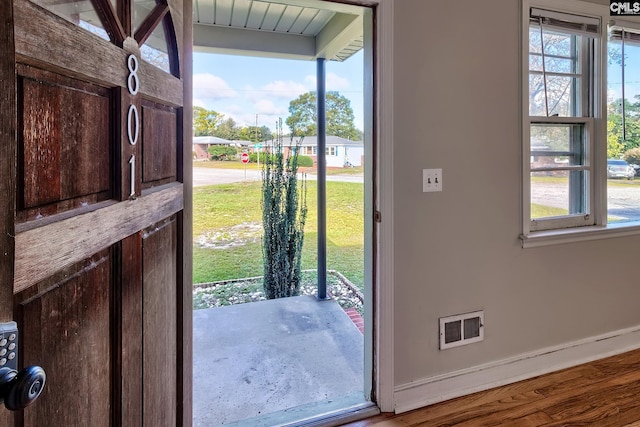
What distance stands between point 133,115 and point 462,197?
1603 mm

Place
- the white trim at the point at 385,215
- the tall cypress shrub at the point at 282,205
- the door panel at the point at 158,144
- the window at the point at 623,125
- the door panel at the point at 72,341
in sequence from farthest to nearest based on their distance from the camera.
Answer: the tall cypress shrub at the point at 282,205 < the window at the point at 623,125 < the white trim at the point at 385,215 < the door panel at the point at 158,144 < the door panel at the point at 72,341

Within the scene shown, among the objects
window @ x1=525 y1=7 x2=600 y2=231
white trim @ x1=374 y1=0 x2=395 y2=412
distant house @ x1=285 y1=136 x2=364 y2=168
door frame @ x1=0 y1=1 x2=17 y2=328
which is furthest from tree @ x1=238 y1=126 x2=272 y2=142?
door frame @ x1=0 y1=1 x2=17 y2=328

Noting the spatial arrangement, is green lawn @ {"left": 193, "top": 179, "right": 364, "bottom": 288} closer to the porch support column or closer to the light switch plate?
the porch support column

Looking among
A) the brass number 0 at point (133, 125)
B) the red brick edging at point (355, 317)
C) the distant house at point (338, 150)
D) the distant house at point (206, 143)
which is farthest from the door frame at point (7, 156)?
the distant house at point (206, 143)

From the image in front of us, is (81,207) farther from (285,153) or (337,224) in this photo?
(337,224)

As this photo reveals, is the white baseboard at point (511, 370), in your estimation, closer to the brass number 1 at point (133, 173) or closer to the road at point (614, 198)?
the road at point (614, 198)

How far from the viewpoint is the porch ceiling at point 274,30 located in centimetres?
268

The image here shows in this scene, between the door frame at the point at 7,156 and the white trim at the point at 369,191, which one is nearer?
the door frame at the point at 7,156

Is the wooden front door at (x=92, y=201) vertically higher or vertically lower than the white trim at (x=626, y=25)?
lower

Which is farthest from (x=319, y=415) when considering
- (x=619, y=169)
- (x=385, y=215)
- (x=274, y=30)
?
(x=274, y=30)

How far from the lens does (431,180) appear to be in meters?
1.92

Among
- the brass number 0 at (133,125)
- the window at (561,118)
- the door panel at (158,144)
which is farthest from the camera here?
the window at (561,118)

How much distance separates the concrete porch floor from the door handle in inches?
60.9

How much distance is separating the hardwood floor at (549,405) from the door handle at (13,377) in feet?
5.26
